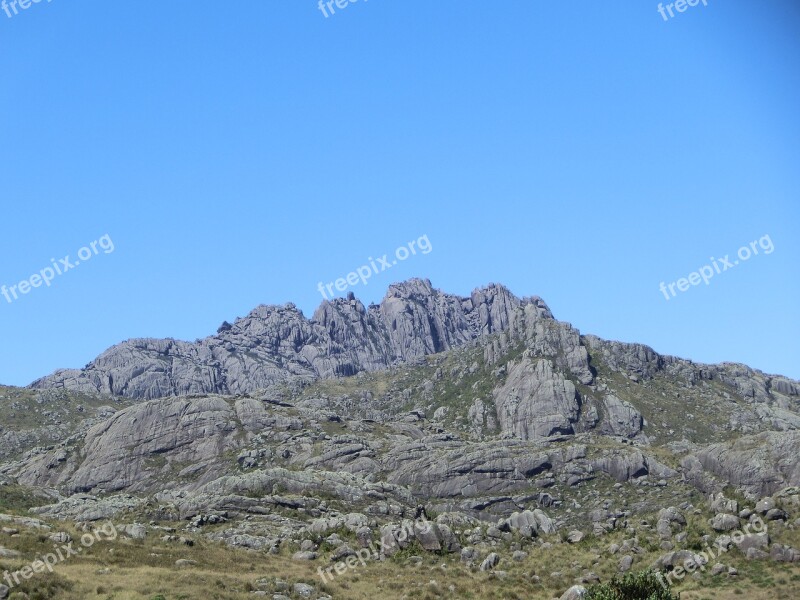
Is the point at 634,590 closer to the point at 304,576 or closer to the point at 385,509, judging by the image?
the point at 304,576

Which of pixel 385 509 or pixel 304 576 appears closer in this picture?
pixel 304 576

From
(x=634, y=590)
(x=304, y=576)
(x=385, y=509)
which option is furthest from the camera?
(x=385, y=509)

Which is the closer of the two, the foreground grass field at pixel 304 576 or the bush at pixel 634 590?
the bush at pixel 634 590

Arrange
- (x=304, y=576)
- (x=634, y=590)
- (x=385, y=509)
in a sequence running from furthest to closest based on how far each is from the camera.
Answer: (x=385, y=509)
(x=304, y=576)
(x=634, y=590)

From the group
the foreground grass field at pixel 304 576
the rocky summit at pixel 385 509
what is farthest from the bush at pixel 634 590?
the foreground grass field at pixel 304 576

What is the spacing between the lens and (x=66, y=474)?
176 metres

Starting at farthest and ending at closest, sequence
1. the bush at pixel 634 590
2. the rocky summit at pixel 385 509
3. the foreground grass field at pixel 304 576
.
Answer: the rocky summit at pixel 385 509 → the foreground grass field at pixel 304 576 → the bush at pixel 634 590

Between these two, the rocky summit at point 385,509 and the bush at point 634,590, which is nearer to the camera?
the bush at point 634,590

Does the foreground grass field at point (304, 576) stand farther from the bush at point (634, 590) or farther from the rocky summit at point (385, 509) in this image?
the bush at point (634, 590)

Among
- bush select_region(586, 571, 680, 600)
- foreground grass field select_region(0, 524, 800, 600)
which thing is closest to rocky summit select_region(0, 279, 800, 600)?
foreground grass field select_region(0, 524, 800, 600)

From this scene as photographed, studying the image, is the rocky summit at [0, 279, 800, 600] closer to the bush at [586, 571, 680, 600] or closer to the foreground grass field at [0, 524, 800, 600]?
the foreground grass field at [0, 524, 800, 600]

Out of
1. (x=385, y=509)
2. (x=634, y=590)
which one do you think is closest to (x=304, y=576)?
(x=634, y=590)

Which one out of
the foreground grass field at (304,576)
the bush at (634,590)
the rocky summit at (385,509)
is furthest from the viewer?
the rocky summit at (385,509)

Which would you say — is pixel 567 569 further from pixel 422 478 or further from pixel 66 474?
pixel 66 474
